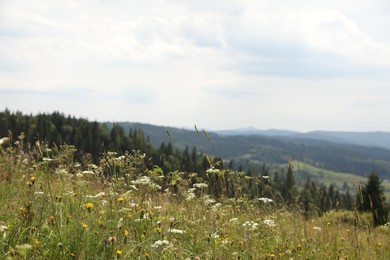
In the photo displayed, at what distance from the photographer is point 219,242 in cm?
454

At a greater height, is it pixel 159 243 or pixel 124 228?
pixel 159 243

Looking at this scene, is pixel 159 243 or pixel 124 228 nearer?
pixel 159 243

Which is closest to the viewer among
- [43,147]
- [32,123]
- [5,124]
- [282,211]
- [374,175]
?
[43,147]

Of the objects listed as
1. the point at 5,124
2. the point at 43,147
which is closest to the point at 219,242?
the point at 43,147

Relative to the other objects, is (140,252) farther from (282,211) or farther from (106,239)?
(282,211)

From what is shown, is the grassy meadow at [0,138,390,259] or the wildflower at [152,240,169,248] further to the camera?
the grassy meadow at [0,138,390,259]

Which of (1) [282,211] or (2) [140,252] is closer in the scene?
(2) [140,252]

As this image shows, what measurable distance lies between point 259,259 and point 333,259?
1.27 meters

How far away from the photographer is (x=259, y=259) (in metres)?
4.36

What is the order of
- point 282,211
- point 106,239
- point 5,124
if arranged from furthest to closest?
point 5,124 → point 282,211 → point 106,239

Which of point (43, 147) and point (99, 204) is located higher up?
point (43, 147)

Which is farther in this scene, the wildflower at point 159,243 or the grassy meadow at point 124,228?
the grassy meadow at point 124,228

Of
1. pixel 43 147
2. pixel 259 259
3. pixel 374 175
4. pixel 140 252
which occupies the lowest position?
pixel 374 175

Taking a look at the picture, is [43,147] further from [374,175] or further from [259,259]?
[374,175]
